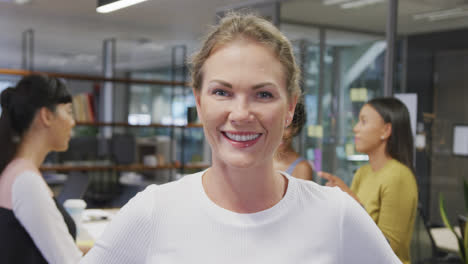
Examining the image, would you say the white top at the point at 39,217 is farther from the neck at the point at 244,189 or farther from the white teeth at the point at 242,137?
the white teeth at the point at 242,137

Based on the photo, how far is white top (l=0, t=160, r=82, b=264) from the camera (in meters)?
1.78

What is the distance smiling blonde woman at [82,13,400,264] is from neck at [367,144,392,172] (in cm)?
144

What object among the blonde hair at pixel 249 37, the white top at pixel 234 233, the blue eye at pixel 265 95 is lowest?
the white top at pixel 234 233

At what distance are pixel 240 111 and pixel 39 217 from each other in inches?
A: 45.4

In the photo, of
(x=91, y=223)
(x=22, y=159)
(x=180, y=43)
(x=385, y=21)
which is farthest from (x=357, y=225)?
(x=180, y=43)

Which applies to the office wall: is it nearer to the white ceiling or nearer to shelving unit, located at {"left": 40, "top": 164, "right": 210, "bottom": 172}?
the white ceiling

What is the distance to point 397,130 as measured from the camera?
2490 mm

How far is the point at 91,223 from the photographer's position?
10.2 feet

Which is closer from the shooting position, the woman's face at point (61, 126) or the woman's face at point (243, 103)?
the woman's face at point (243, 103)

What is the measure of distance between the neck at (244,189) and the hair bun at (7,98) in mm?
1274

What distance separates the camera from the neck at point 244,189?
41.6 inches

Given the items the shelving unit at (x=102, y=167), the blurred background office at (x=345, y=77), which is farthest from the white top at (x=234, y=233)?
the shelving unit at (x=102, y=167)

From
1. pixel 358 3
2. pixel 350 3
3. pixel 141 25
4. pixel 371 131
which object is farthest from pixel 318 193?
pixel 141 25

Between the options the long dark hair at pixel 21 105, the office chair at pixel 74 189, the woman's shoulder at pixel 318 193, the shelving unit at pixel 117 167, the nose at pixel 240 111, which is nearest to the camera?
the nose at pixel 240 111
